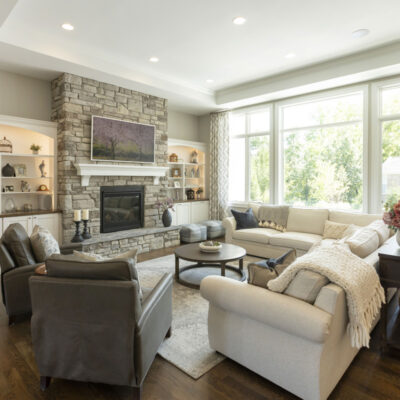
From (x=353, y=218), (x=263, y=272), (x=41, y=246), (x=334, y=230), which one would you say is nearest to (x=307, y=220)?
(x=334, y=230)

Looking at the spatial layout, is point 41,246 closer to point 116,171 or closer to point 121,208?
point 116,171

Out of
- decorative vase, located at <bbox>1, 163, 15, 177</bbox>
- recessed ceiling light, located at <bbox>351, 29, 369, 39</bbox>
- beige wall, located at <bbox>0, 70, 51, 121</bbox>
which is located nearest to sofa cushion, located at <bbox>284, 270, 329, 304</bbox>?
recessed ceiling light, located at <bbox>351, 29, 369, 39</bbox>

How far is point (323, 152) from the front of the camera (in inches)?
234

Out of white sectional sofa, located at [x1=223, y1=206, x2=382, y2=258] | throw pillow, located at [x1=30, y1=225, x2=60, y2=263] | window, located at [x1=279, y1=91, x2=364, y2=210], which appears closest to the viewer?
throw pillow, located at [x1=30, y1=225, x2=60, y2=263]

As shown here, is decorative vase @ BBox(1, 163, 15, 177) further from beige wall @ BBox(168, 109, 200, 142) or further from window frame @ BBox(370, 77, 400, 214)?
window frame @ BBox(370, 77, 400, 214)

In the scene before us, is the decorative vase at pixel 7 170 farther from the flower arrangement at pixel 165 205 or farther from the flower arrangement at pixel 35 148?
the flower arrangement at pixel 165 205

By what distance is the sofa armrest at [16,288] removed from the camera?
2.69 meters

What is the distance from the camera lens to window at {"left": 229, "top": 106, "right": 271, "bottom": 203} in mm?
6828

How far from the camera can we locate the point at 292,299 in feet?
5.97

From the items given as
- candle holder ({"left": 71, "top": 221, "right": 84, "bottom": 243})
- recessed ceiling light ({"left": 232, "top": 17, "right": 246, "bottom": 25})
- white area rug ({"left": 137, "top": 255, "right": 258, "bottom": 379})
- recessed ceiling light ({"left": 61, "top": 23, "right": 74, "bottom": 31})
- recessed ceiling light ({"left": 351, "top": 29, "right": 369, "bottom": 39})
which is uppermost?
recessed ceiling light ({"left": 351, "top": 29, "right": 369, "bottom": 39})

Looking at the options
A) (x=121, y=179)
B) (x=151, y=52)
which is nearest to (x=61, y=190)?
(x=121, y=179)

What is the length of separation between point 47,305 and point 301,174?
5512mm

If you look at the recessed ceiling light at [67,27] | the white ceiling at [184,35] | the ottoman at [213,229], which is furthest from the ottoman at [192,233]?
the recessed ceiling light at [67,27]

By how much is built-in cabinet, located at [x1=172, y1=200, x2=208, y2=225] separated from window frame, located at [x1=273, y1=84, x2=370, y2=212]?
192cm
